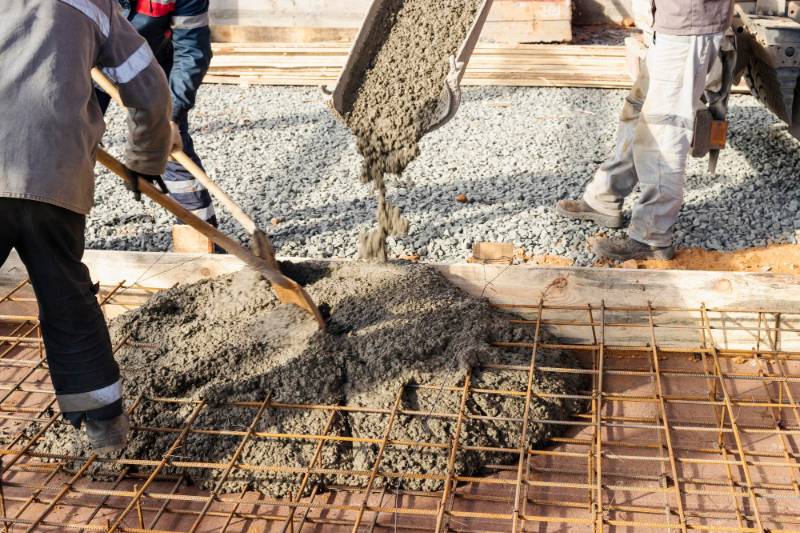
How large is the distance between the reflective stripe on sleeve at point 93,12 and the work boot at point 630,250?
2.99m

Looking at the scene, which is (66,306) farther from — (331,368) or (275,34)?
(275,34)

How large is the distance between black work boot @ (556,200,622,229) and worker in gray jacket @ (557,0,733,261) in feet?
0.52

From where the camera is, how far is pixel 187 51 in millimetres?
4598

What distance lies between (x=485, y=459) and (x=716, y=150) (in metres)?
3.05

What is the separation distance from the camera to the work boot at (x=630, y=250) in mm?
4648

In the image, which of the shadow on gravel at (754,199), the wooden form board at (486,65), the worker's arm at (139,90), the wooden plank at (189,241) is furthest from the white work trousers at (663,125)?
the wooden form board at (486,65)

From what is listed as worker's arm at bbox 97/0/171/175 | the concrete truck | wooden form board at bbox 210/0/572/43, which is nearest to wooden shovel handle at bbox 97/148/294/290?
worker's arm at bbox 97/0/171/175

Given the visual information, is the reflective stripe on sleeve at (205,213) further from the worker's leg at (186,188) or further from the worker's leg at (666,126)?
the worker's leg at (666,126)

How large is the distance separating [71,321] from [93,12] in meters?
1.02

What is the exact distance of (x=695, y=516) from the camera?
2.66 meters

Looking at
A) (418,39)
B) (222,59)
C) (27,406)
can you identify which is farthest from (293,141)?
(27,406)

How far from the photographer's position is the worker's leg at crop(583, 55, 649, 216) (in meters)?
4.76

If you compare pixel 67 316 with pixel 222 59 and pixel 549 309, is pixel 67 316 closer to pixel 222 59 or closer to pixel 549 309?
pixel 549 309

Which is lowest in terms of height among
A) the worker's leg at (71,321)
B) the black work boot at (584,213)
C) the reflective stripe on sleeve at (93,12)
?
the black work boot at (584,213)
